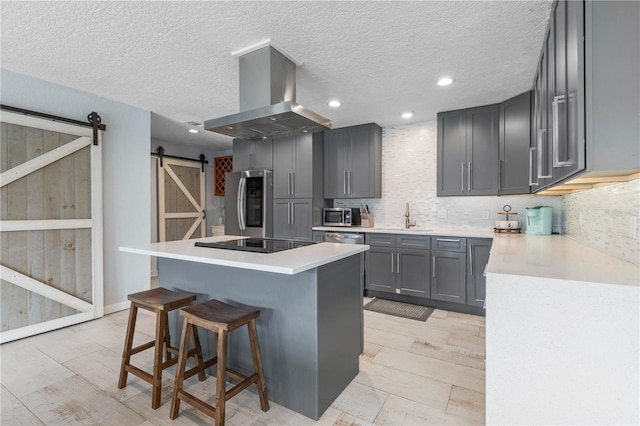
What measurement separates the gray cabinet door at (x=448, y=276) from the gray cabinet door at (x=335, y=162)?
1.66 m

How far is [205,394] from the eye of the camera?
200cm

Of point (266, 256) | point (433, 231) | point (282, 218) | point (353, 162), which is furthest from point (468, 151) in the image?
point (266, 256)

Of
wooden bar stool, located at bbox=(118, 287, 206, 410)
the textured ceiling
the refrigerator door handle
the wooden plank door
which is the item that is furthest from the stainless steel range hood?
the wooden plank door

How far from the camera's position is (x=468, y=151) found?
3.70 meters

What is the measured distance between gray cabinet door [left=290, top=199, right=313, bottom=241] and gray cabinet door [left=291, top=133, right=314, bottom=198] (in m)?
0.12

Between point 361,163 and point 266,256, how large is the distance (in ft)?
9.53

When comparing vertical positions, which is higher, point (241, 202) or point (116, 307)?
point (241, 202)

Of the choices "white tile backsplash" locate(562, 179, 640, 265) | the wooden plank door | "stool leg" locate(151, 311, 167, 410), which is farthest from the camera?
the wooden plank door

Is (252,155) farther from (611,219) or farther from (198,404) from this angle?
(611,219)

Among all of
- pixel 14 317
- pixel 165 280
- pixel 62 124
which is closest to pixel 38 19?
pixel 62 124

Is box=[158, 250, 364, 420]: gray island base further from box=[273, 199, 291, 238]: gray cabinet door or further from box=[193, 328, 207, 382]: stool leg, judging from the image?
box=[273, 199, 291, 238]: gray cabinet door

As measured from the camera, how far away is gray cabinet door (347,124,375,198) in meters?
4.35

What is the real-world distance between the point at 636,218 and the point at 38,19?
11.9 ft

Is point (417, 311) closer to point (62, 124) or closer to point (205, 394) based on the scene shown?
point (205, 394)
